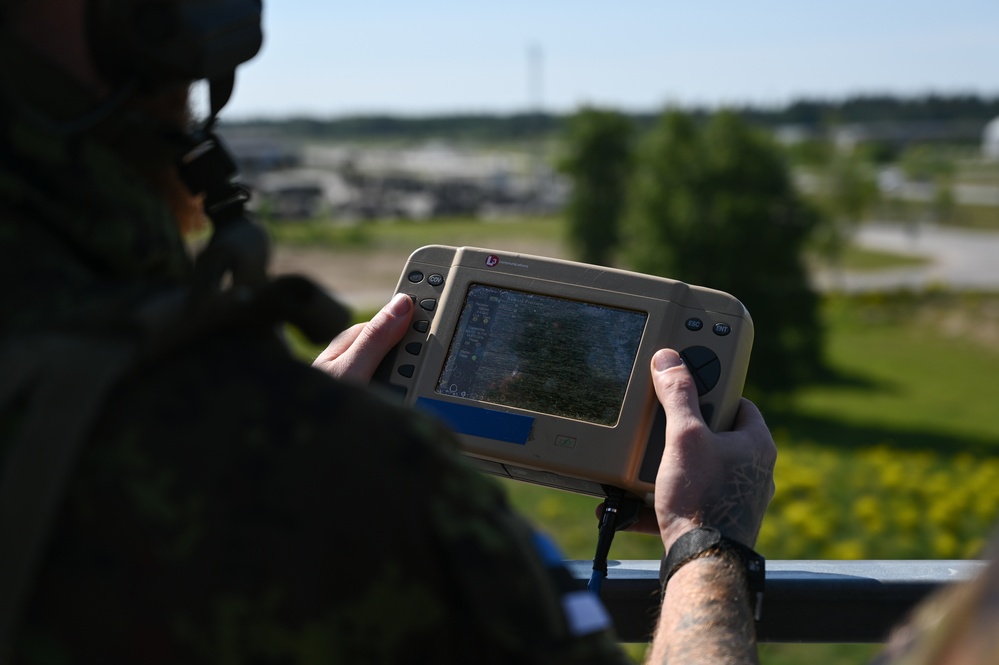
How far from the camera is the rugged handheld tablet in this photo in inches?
74.3

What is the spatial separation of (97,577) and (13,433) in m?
0.14

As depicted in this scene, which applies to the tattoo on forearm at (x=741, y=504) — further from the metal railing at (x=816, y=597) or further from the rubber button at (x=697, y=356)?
the metal railing at (x=816, y=597)

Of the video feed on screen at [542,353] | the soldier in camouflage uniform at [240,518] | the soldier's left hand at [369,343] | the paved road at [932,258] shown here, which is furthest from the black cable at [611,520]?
the paved road at [932,258]

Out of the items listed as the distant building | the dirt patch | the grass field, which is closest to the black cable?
the grass field

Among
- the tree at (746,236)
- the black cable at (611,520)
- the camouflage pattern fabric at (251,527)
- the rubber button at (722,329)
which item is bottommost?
the tree at (746,236)

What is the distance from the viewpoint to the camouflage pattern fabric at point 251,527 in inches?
36.0

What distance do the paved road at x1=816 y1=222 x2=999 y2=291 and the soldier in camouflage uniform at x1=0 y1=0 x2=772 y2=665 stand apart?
3290 centimetres

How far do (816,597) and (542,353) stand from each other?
2.24ft

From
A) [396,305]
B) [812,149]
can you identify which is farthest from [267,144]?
[396,305]

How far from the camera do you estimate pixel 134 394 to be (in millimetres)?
932

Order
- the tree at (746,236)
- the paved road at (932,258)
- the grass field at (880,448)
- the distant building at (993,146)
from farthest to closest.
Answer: the distant building at (993,146), the paved road at (932,258), the tree at (746,236), the grass field at (880,448)

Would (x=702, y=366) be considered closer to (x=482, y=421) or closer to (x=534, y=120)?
(x=482, y=421)

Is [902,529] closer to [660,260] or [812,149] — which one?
[660,260]

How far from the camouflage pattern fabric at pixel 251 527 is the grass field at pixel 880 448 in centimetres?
357
